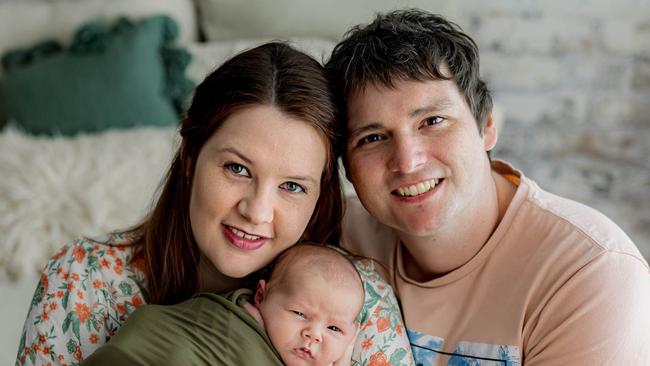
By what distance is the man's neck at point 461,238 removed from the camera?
1673 mm

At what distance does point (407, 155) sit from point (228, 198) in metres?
0.37

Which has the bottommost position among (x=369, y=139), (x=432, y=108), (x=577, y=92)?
(x=577, y=92)

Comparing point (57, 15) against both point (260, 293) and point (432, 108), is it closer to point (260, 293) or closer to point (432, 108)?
point (260, 293)

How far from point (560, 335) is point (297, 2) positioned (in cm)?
219

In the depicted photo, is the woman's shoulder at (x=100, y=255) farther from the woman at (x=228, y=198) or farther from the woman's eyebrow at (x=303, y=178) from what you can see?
the woman's eyebrow at (x=303, y=178)

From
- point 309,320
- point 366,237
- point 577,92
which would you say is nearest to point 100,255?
point 309,320

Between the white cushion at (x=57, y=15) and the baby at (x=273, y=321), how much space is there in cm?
198

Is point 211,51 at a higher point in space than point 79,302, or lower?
higher

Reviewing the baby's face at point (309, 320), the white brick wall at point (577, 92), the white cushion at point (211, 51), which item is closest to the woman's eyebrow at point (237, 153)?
the baby's face at point (309, 320)

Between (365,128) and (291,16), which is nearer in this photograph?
(365,128)

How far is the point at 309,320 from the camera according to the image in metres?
1.60

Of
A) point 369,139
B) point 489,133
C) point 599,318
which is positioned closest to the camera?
point 599,318

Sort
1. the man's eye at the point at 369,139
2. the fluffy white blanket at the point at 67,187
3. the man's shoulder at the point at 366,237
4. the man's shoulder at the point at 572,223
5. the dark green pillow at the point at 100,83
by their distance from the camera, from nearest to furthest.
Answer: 1. the man's shoulder at the point at 572,223
2. the man's eye at the point at 369,139
3. the man's shoulder at the point at 366,237
4. the fluffy white blanket at the point at 67,187
5. the dark green pillow at the point at 100,83

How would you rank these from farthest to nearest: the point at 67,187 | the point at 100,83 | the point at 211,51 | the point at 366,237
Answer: the point at 211,51, the point at 100,83, the point at 67,187, the point at 366,237
